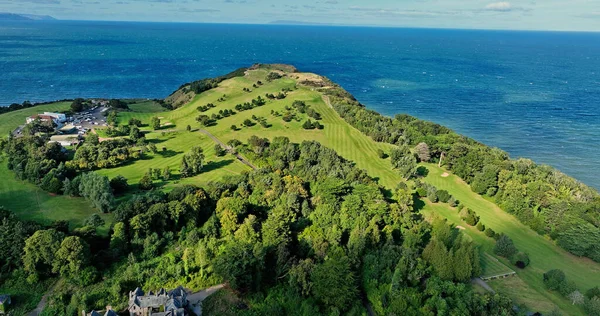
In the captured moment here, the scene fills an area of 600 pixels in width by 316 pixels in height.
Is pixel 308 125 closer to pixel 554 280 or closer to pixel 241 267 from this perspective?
pixel 241 267

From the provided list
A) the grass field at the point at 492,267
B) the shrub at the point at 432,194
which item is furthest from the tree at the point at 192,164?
the grass field at the point at 492,267

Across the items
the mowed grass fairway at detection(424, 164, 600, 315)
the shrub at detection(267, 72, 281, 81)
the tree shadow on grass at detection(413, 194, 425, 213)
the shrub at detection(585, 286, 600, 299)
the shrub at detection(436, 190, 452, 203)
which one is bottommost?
the mowed grass fairway at detection(424, 164, 600, 315)

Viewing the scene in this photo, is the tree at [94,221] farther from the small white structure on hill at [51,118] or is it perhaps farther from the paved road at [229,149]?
the small white structure on hill at [51,118]

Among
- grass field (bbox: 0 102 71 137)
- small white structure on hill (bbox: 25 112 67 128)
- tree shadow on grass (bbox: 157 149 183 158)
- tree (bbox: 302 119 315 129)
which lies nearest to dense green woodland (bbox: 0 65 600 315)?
tree shadow on grass (bbox: 157 149 183 158)

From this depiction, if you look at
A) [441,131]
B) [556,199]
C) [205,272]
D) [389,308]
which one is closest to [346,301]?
[389,308]

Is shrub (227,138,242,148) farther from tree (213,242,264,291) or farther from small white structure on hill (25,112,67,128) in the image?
small white structure on hill (25,112,67,128)

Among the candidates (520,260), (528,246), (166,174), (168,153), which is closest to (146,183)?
(166,174)

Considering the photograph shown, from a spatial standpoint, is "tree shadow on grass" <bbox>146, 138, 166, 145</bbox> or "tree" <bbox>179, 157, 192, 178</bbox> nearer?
"tree" <bbox>179, 157, 192, 178</bbox>
